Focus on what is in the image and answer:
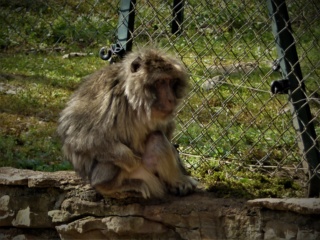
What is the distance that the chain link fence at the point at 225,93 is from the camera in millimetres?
5770

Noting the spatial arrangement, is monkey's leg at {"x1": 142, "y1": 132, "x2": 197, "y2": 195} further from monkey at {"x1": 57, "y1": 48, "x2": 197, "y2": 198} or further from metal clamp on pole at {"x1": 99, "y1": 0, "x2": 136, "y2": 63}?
metal clamp on pole at {"x1": 99, "y1": 0, "x2": 136, "y2": 63}

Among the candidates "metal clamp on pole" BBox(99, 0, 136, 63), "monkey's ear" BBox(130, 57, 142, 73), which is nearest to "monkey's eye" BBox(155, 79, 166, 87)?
"monkey's ear" BBox(130, 57, 142, 73)

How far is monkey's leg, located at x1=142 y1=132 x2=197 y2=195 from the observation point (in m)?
5.42

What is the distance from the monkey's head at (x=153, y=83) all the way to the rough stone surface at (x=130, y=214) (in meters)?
0.76

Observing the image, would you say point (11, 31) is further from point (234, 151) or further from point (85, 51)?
point (234, 151)

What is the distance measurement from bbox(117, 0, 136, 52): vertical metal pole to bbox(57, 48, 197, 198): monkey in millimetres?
770

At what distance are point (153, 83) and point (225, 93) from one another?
9.83 ft

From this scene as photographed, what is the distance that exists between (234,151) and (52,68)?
139 inches

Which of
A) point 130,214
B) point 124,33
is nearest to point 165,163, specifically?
point 130,214

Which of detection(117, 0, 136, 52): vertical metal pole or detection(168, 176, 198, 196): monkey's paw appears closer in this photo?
detection(168, 176, 198, 196): monkey's paw

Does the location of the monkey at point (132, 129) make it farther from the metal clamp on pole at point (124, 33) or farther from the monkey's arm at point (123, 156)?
the metal clamp on pole at point (124, 33)

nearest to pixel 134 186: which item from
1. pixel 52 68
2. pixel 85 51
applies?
pixel 52 68

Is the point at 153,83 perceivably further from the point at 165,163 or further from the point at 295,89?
the point at 295,89

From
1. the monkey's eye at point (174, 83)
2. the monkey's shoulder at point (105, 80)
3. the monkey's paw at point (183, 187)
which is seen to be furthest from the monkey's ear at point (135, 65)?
the monkey's paw at point (183, 187)
